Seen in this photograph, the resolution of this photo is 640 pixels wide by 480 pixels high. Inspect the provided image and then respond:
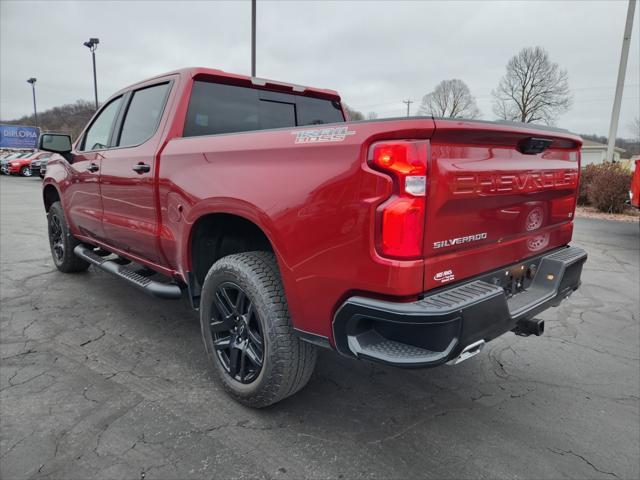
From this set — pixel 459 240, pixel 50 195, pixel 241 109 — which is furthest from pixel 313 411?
pixel 50 195

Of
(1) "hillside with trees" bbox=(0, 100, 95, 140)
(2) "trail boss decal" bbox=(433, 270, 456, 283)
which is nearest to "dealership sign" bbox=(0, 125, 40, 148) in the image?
(1) "hillside with trees" bbox=(0, 100, 95, 140)

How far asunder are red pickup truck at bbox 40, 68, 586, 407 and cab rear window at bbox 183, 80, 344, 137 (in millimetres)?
12

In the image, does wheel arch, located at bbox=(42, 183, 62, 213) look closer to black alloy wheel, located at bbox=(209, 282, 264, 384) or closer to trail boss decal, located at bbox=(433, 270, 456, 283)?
black alloy wheel, located at bbox=(209, 282, 264, 384)

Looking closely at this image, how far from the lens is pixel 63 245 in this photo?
17.4ft

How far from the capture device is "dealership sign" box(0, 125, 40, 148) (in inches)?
1767

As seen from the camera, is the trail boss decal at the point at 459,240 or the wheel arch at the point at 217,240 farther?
the wheel arch at the point at 217,240

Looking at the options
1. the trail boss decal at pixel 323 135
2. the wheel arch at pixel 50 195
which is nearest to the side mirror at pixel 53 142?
the wheel arch at pixel 50 195

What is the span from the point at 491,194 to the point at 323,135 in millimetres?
863

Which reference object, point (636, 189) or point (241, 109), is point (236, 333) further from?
point (636, 189)

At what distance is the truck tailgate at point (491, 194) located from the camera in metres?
1.92

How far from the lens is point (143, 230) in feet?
11.2

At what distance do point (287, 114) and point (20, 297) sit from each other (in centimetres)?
335

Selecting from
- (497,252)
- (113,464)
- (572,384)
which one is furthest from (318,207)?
(572,384)

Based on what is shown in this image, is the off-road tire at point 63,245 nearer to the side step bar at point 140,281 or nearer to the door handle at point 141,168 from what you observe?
the side step bar at point 140,281
